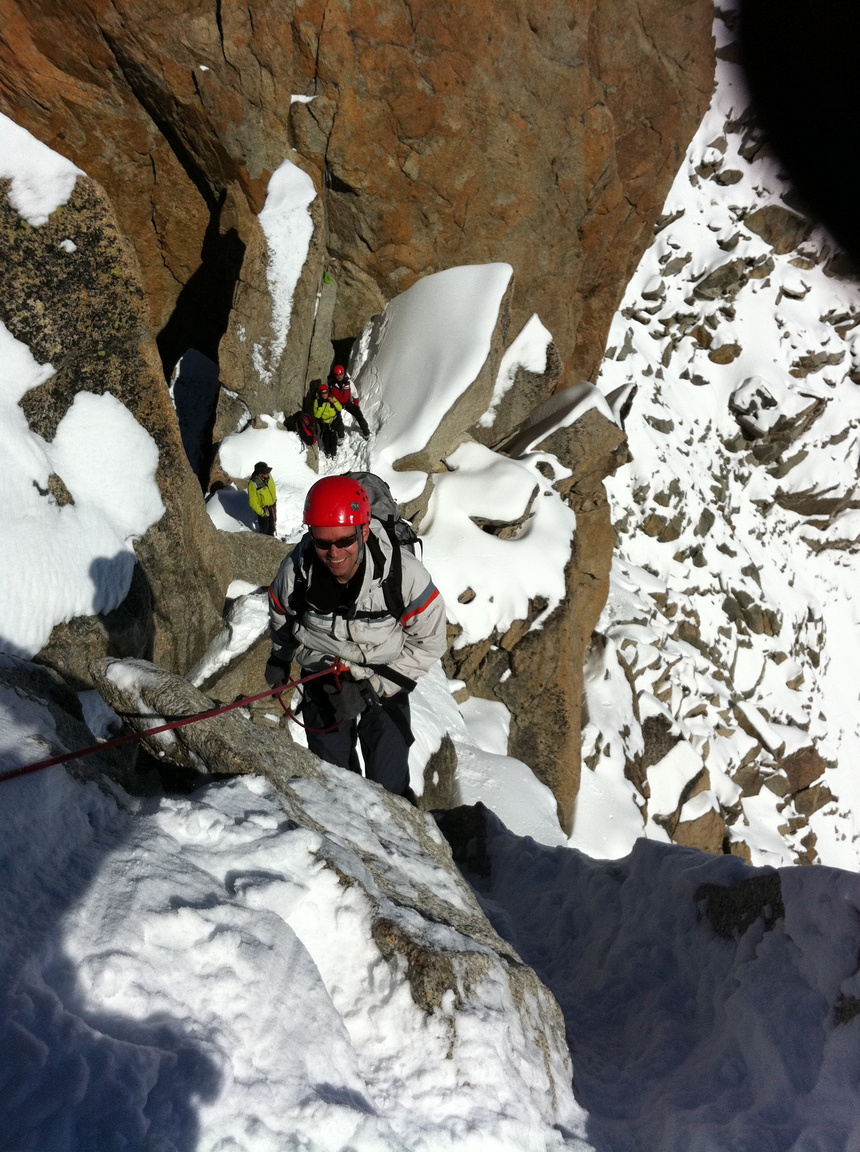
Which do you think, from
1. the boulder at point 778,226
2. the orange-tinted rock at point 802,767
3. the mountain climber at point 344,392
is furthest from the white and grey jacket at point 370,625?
the boulder at point 778,226

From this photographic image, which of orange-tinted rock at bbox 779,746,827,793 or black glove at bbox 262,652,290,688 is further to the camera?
orange-tinted rock at bbox 779,746,827,793

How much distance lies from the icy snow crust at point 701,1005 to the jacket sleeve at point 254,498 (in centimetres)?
597

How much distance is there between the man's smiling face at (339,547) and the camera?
10.3ft

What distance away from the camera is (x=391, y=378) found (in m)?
10.8

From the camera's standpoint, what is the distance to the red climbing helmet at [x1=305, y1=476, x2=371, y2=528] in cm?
309

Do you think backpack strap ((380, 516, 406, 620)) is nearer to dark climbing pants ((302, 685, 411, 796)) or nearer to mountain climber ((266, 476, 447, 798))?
mountain climber ((266, 476, 447, 798))

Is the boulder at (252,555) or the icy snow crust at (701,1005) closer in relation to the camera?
the icy snow crust at (701,1005)

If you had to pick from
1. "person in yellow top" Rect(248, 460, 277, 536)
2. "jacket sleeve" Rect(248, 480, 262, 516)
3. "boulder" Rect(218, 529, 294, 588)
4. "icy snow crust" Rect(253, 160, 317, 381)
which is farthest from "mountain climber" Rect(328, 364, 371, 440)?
"boulder" Rect(218, 529, 294, 588)

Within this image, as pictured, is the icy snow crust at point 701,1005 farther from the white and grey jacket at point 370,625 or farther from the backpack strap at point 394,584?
the backpack strap at point 394,584

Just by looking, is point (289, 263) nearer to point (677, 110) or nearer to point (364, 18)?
point (364, 18)

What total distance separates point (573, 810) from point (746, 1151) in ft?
30.3

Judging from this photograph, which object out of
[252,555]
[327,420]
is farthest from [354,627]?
[327,420]

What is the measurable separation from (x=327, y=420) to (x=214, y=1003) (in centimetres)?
898

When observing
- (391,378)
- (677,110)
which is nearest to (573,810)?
(391,378)
